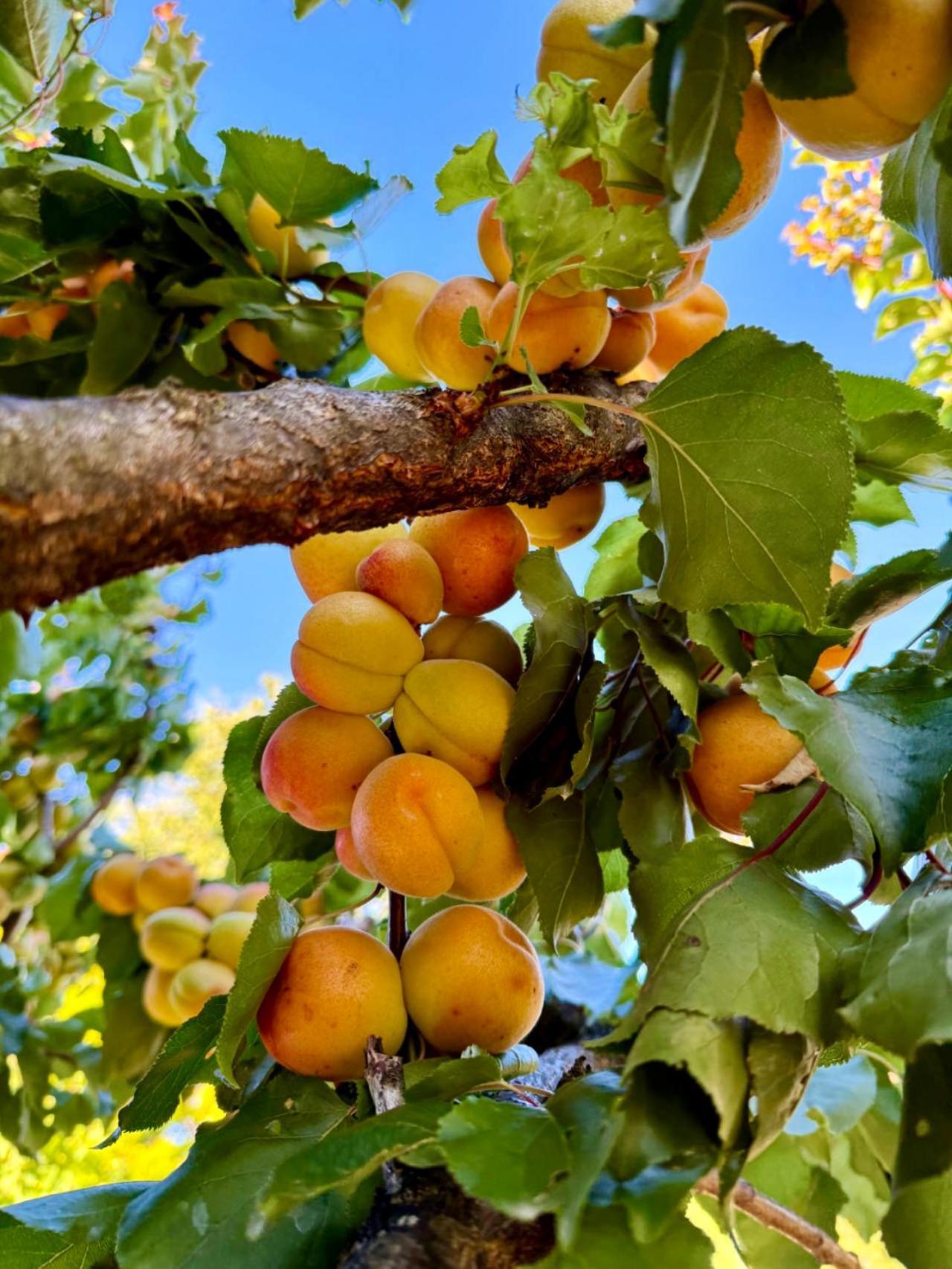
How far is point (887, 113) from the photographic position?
510mm

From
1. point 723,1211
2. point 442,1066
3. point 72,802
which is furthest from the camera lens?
point 72,802

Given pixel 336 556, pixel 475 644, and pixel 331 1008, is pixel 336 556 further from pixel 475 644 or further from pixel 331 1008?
pixel 331 1008

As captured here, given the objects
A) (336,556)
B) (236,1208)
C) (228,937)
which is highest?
(336,556)

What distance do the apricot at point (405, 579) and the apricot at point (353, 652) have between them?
0.01 meters

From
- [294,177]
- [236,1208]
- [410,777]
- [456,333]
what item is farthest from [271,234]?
[236,1208]

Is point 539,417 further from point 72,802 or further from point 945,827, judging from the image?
point 72,802

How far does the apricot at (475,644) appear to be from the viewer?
0.77 meters

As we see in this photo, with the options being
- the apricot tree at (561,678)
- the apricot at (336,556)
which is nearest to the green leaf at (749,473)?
the apricot tree at (561,678)

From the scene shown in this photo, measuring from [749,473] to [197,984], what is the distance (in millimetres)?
937

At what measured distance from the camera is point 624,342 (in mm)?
778

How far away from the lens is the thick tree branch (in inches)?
16.1

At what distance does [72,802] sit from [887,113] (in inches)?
70.8

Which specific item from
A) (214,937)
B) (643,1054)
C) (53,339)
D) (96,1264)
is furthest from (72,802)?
(643,1054)

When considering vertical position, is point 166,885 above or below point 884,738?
below
